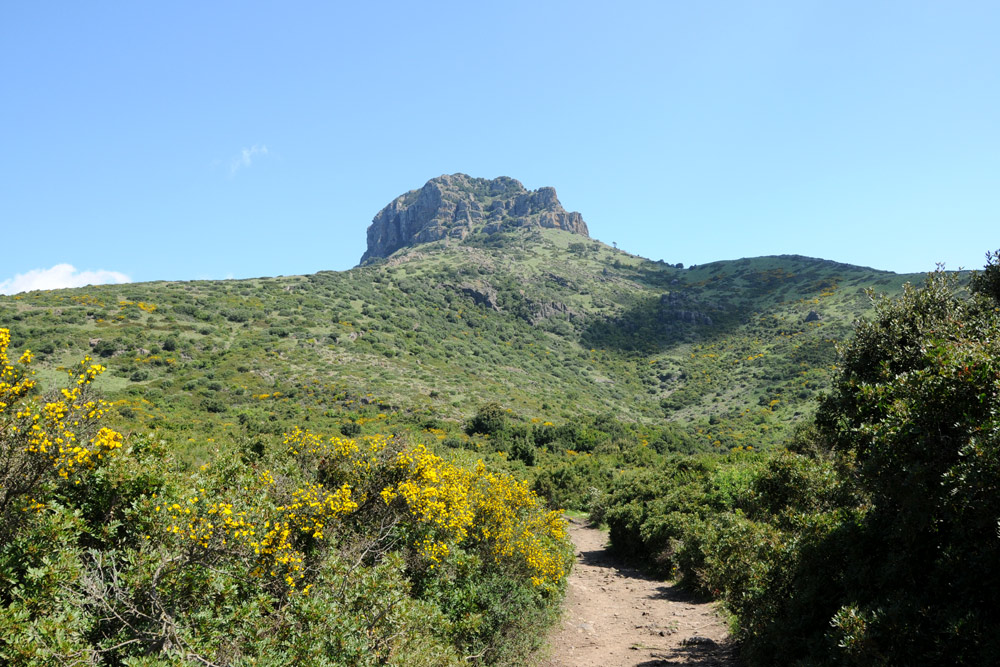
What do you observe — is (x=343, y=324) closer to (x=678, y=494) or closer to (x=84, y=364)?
(x=678, y=494)

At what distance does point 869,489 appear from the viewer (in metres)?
7.85

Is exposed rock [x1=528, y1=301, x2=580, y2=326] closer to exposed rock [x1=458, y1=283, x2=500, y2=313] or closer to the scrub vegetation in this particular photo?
exposed rock [x1=458, y1=283, x2=500, y2=313]

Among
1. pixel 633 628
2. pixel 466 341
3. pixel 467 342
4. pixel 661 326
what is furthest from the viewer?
pixel 661 326

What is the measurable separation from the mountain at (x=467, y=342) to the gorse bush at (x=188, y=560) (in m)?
11.2

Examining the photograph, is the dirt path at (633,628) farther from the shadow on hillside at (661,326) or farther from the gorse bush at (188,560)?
the shadow on hillside at (661,326)

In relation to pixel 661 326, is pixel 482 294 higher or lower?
higher

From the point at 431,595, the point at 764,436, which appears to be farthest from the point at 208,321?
the point at 764,436

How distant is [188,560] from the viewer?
603cm

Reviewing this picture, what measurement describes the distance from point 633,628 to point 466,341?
8697 cm

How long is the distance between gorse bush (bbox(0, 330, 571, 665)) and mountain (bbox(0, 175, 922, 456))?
1120cm

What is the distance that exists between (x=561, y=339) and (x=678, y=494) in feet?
320

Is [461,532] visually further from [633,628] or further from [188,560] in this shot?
[633,628]

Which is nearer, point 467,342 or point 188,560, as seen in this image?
point 188,560

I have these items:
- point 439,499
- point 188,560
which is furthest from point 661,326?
point 188,560
